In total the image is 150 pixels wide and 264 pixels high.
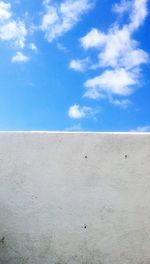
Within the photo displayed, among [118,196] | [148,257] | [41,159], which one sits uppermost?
[41,159]

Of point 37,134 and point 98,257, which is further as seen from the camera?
point 37,134

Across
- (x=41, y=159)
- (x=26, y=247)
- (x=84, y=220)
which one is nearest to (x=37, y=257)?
(x=26, y=247)

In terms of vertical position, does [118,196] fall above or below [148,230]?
above

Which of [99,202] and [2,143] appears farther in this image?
[2,143]

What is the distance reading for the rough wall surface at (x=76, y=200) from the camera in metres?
6.11

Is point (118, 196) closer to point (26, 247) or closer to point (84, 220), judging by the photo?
point (84, 220)

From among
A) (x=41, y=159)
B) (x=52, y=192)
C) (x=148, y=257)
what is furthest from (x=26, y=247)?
(x=148, y=257)

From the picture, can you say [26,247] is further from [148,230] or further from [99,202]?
[148,230]

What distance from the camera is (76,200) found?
631cm

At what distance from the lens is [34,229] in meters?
6.38

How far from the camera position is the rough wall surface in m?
6.11

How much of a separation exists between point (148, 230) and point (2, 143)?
2453 mm

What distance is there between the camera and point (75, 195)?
20.7 feet

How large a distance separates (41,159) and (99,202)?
1041 millimetres
